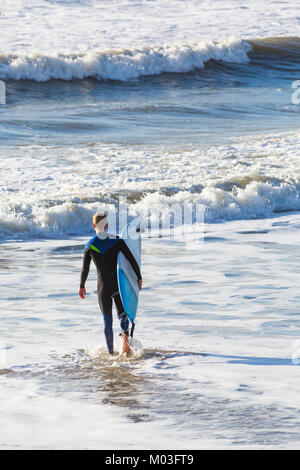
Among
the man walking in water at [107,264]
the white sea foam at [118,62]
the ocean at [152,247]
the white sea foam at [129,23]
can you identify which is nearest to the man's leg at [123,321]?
the man walking in water at [107,264]

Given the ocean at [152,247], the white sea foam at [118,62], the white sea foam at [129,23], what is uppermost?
the white sea foam at [129,23]

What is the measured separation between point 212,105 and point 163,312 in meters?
17.9

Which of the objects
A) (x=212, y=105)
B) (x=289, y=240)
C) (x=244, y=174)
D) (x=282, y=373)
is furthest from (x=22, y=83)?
(x=282, y=373)

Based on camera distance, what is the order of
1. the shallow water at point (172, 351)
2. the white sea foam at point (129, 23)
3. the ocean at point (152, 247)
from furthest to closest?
1. the white sea foam at point (129, 23)
2. the ocean at point (152, 247)
3. the shallow water at point (172, 351)

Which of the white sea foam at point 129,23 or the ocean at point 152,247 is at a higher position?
the white sea foam at point 129,23

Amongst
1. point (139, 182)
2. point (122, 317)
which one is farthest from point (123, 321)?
point (139, 182)

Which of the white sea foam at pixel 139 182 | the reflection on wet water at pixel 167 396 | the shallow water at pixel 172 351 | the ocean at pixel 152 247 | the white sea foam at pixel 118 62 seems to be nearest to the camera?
the reflection on wet water at pixel 167 396

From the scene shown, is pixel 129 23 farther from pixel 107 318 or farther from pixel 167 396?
pixel 167 396

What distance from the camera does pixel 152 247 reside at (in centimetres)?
1042

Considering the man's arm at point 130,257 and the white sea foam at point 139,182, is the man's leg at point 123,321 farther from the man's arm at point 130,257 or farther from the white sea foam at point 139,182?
the white sea foam at point 139,182

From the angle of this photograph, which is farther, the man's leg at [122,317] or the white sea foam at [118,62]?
the white sea foam at [118,62]

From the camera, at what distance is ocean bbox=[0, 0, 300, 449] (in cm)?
517

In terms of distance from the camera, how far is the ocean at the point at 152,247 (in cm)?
517
